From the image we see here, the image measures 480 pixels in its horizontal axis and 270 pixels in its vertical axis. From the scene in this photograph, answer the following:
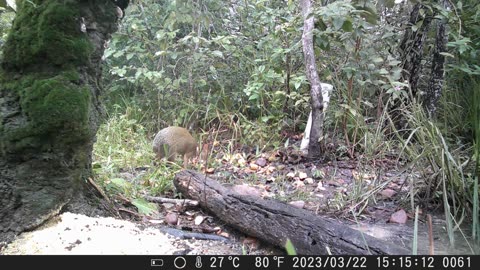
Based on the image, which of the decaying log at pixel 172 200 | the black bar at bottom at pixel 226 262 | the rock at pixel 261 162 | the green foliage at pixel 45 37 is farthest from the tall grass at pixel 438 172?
the green foliage at pixel 45 37

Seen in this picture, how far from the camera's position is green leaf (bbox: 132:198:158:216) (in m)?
2.64

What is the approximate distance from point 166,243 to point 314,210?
1251mm

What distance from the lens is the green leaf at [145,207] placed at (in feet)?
8.66

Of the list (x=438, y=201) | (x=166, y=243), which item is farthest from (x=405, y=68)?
(x=166, y=243)

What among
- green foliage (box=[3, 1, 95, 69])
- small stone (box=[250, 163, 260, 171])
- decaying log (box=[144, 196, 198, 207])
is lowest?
small stone (box=[250, 163, 260, 171])

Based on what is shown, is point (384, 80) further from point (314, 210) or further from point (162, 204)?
point (162, 204)

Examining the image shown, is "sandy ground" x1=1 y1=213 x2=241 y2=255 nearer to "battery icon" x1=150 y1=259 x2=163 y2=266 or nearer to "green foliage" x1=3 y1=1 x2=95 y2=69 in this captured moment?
"battery icon" x1=150 y1=259 x2=163 y2=266

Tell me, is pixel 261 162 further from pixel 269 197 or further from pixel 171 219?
pixel 171 219

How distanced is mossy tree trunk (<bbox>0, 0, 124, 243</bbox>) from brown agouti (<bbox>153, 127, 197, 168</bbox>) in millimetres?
1868

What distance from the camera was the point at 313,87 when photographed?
398 centimetres

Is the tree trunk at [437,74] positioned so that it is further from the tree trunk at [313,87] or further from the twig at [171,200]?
the twig at [171,200]

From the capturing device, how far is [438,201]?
292cm

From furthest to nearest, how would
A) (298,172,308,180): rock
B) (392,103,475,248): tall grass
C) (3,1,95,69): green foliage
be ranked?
(298,172,308,180): rock < (392,103,475,248): tall grass < (3,1,95,69): green foliage

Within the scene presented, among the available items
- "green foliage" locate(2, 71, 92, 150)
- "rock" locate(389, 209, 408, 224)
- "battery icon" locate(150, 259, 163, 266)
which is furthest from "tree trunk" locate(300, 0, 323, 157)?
"battery icon" locate(150, 259, 163, 266)
